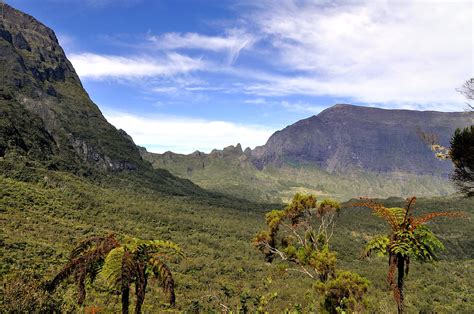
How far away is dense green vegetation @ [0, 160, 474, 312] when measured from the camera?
39.8 m

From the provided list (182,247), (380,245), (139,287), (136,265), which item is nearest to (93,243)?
(136,265)

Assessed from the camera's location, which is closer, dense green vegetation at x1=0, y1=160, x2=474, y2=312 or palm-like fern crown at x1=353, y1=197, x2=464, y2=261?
palm-like fern crown at x1=353, y1=197, x2=464, y2=261

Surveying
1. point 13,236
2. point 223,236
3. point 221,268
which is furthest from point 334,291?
point 223,236

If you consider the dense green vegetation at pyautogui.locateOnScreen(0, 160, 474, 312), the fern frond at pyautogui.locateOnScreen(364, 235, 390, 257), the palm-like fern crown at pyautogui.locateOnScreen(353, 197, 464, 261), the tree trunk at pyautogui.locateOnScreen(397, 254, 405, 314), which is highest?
the palm-like fern crown at pyautogui.locateOnScreen(353, 197, 464, 261)

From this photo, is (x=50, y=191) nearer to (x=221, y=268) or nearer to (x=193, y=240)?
(x=193, y=240)

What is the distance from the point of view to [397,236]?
33.3ft

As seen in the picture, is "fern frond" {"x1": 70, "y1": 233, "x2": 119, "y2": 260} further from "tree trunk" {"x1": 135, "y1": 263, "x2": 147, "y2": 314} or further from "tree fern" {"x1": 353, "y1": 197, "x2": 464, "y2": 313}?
"tree fern" {"x1": 353, "y1": 197, "x2": 464, "y2": 313}

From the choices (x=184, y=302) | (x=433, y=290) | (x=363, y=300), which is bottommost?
(x=433, y=290)

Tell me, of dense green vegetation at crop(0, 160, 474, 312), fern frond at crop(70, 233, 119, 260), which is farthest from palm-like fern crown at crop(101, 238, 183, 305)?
dense green vegetation at crop(0, 160, 474, 312)

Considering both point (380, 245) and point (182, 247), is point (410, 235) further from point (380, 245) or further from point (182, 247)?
point (182, 247)

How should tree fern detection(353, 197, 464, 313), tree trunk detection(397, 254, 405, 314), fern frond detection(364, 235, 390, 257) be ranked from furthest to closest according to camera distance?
fern frond detection(364, 235, 390, 257), tree fern detection(353, 197, 464, 313), tree trunk detection(397, 254, 405, 314)

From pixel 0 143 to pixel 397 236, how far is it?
149m

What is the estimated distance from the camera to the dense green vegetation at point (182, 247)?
39.8m

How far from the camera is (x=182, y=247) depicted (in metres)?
106
